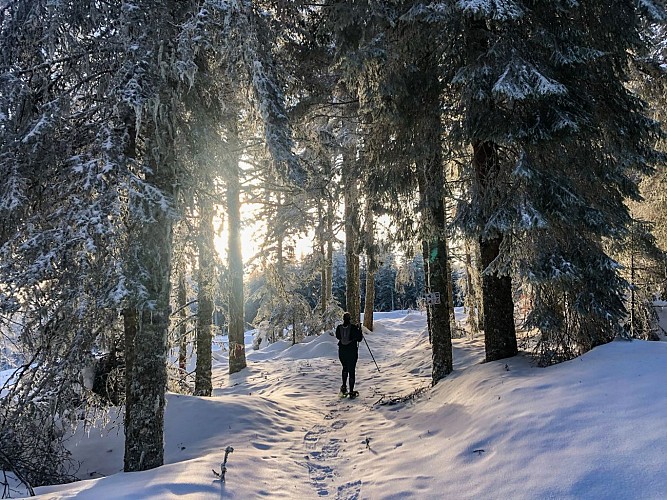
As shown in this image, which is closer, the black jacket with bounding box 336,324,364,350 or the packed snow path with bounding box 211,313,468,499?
the packed snow path with bounding box 211,313,468,499

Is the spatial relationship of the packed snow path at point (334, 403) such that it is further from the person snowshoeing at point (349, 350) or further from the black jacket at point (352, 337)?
the black jacket at point (352, 337)

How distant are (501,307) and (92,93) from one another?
6.31 m

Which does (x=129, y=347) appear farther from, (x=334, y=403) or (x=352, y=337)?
(x=352, y=337)

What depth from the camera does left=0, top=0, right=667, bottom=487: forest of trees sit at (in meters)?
4.23

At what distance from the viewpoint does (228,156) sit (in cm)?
559

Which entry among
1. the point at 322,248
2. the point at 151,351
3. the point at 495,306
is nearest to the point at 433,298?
the point at 495,306

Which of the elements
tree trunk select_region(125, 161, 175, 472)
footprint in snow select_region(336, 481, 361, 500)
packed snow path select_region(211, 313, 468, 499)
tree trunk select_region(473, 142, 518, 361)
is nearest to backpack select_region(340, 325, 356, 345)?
packed snow path select_region(211, 313, 468, 499)

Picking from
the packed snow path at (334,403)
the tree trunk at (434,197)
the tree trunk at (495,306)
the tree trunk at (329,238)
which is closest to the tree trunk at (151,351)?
the packed snow path at (334,403)

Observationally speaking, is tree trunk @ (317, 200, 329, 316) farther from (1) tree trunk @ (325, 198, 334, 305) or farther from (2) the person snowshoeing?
(2) the person snowshoeing

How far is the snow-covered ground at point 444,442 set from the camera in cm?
320

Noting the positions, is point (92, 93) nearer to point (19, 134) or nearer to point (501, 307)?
point (19, 134)

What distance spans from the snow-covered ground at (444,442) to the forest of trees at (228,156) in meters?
0.67

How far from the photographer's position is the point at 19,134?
14.9 ft

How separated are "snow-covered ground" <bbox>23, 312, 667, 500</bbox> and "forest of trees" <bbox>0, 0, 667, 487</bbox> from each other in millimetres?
669
